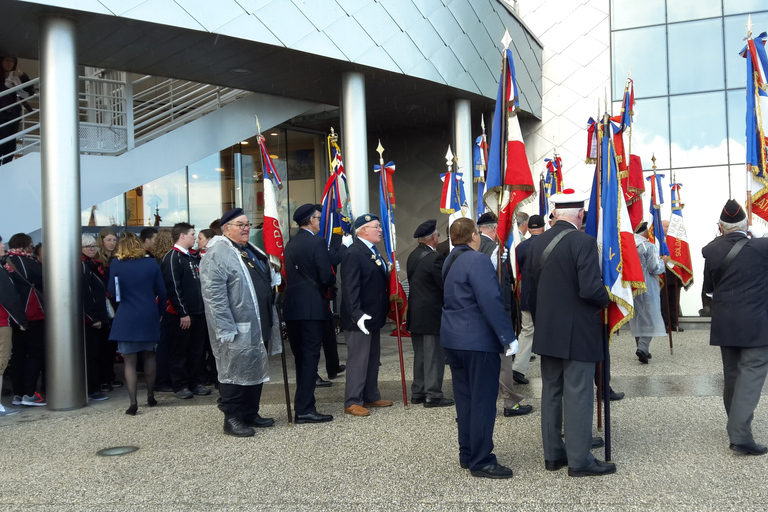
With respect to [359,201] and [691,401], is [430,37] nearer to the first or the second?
[359,201]

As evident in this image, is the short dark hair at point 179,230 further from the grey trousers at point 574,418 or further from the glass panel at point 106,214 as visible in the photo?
the grey trousers at point 574,418

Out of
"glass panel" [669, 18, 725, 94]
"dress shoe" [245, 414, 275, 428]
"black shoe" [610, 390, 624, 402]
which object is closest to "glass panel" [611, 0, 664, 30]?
"glass panel" [669, 18, 725, 94]

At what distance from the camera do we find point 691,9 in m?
15.6

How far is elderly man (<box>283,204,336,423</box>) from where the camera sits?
6637 millimetres

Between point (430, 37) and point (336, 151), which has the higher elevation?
point (430, 37)

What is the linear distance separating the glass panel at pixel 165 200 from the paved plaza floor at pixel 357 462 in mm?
5808

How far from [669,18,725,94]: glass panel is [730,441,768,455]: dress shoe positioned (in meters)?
12.3

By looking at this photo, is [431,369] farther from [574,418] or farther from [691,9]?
[691,9]

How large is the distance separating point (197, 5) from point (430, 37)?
481 centimetres

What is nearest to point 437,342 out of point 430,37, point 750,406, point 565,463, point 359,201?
point 565,463

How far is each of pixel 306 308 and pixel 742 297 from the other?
370 cm

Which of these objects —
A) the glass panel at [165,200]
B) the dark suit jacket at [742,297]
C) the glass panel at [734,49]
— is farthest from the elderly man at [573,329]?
the glass panel at [734,49]

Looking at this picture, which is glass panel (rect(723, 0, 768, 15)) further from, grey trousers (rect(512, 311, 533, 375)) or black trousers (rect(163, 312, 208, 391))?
black trousers (rect(163, 312, 208, 391))

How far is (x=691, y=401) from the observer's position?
688cm
